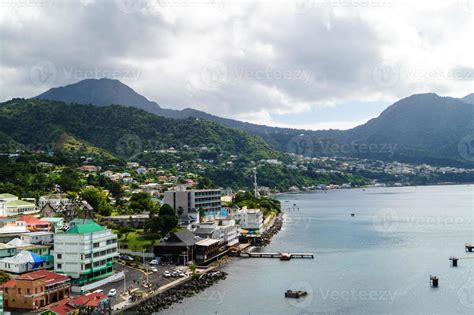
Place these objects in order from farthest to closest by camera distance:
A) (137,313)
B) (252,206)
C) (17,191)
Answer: (252,206), (17,191), (137,313)

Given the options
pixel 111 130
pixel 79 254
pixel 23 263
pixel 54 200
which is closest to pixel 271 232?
pixel 54 200

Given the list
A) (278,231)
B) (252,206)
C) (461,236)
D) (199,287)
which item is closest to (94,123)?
(252,206)

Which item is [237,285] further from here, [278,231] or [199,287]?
[278,231]

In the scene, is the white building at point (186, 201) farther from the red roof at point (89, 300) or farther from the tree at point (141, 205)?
the red roof at point (89, 300)
